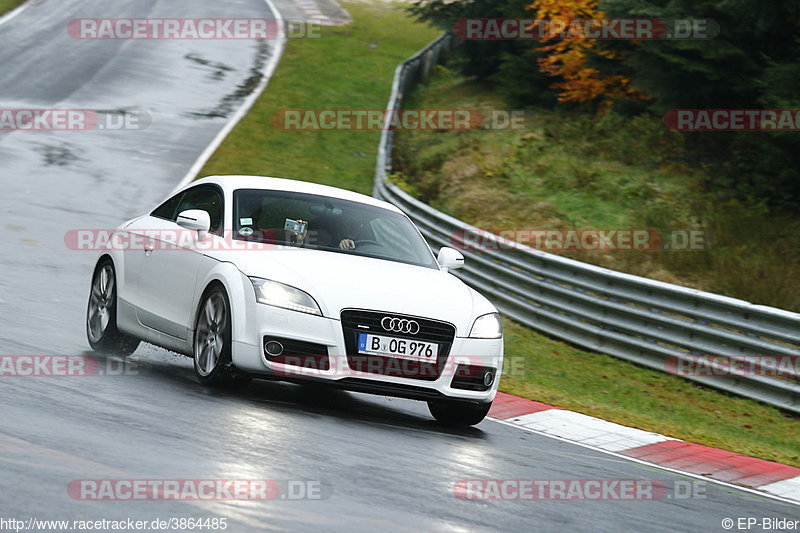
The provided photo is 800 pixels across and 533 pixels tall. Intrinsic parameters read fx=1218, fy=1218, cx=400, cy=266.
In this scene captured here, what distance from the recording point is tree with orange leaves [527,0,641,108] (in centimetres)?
2622

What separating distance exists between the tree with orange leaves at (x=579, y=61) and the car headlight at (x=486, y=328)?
58.4 ft

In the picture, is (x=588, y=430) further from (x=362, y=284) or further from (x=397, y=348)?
(x=362, y=284)

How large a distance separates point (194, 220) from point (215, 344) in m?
1.03

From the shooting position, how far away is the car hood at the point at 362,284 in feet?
26.3

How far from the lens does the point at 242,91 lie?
34375 mm

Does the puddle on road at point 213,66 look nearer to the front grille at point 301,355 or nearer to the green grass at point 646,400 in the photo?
the green grass at point 646,400

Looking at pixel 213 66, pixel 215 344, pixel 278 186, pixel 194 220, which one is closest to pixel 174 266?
pixel 194 220

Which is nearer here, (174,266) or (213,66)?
(174,266)

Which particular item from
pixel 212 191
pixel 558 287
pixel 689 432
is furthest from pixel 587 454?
pixel 558 287

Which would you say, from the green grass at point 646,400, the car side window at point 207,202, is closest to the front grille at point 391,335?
the car side window at point 207,202

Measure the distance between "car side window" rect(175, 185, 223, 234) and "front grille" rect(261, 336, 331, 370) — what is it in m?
1.46

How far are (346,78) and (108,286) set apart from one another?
92.6 feet

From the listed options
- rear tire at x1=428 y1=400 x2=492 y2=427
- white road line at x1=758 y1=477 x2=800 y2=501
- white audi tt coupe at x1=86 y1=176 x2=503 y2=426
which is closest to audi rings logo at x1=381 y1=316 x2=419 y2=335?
white audi tt coupe at x1=86 y1=176 x2=503 y2=426

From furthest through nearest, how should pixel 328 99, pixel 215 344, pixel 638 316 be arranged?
pixel 328 99
pixel 638 316
pixel 215 344
